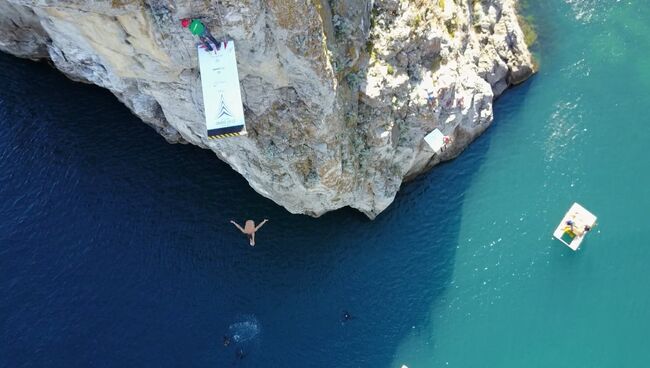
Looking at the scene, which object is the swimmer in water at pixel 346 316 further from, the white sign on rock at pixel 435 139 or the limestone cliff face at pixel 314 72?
the white sign on rock at pixel 435 139

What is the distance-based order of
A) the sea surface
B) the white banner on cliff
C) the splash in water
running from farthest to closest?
the splash in water → the sea surface → the white banner on cliff

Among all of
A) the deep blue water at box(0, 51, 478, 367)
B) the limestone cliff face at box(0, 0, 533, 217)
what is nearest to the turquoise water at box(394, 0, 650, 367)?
the deep blue water at box(0, 51, 478, 367)

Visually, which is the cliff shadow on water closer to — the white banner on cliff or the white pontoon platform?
the white pontoon platform

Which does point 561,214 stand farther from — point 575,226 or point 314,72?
point 314,72

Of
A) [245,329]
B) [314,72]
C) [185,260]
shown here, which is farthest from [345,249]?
[314,72]

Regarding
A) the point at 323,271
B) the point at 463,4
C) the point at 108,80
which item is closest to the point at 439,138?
the point at 463,4
